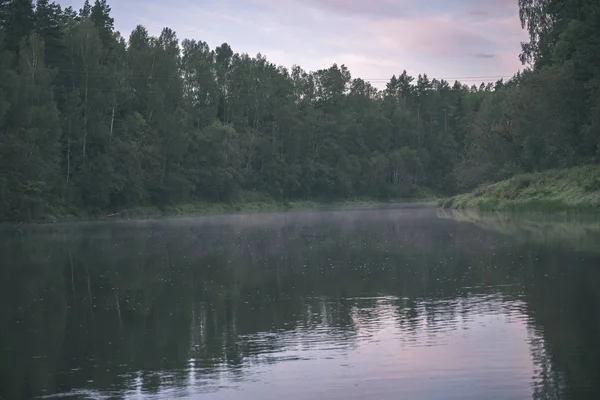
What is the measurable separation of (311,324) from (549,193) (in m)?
47.4

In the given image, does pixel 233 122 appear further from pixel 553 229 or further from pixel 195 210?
pixel 553 229

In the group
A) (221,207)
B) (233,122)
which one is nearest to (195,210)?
(221,207)

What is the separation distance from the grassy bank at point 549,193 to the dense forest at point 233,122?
11.3ft

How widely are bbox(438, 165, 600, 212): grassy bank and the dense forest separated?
136 inches

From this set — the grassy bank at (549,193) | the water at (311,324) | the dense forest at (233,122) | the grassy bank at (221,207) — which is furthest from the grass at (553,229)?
the grassy bank at (221,207)

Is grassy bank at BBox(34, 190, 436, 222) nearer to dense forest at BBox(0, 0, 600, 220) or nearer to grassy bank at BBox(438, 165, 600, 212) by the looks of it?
dense forest at BBox(0, 0, 600, 220)

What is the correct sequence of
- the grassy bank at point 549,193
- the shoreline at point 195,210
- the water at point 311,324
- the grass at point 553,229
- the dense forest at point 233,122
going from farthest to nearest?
the shoreline at point 195,210 → the dense forest at point 233,122 → the grassy bank at point 549,193 → the grass at point 553,229 → the water at point 311,324

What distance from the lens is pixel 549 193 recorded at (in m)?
61.1

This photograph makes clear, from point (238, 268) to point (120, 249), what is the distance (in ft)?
44.5

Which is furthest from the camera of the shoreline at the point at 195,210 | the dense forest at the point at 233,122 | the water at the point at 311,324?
the shoreline at the point at 195,210

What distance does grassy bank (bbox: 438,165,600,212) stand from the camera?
54125mm

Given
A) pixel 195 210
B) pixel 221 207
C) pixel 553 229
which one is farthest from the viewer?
pixel 221 207

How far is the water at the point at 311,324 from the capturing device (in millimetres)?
12570

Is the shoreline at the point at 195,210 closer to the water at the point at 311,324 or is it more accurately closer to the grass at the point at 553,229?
the grass at the point at 553,229
